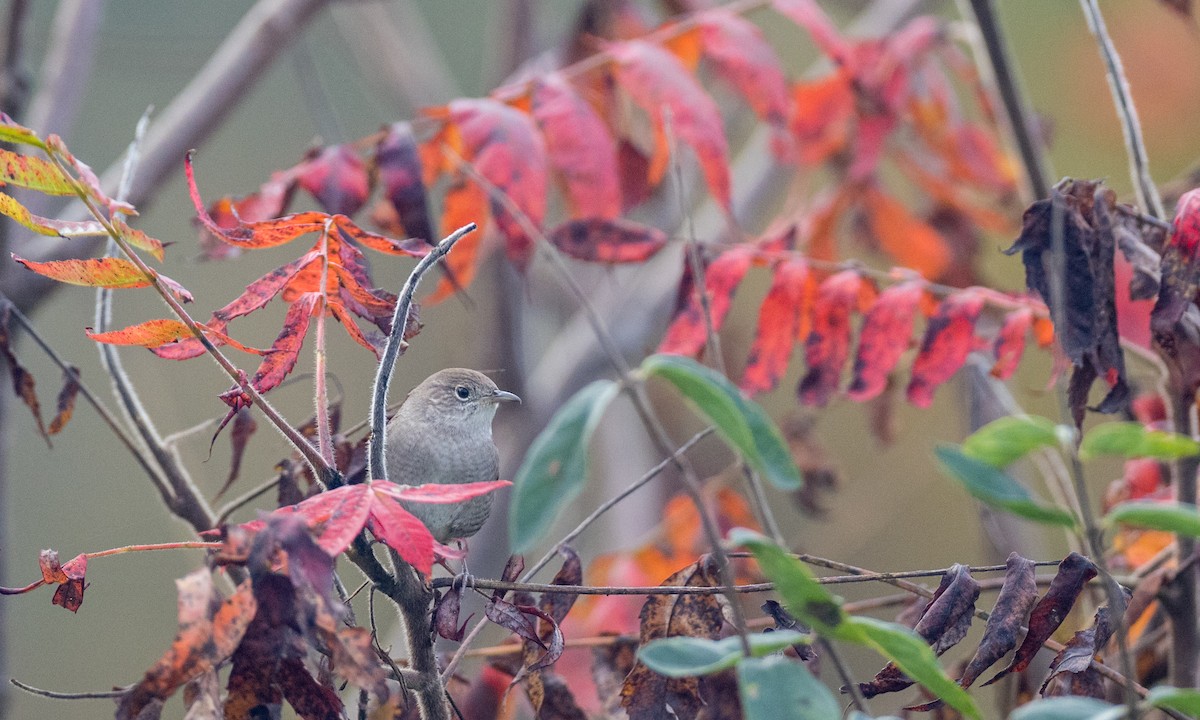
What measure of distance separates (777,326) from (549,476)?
4.31ft

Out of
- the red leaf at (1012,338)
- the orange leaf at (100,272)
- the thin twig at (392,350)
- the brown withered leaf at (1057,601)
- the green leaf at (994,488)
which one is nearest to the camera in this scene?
the green leaf at (994,488)

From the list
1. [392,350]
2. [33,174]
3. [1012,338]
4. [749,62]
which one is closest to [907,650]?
[392,350]

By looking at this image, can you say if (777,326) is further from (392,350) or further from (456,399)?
(392,350)

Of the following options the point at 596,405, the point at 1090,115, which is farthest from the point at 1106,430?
the point at 1090,115

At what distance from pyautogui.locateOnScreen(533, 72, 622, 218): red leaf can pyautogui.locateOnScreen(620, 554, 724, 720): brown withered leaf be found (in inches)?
42.4

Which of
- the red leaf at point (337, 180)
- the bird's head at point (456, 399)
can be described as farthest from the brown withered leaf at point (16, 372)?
the bird's head at point (456, 399)

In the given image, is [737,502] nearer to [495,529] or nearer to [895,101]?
[495,529]

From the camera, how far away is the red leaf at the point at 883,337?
205 cm

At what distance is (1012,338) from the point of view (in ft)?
6.53

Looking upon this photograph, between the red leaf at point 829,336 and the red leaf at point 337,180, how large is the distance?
37.4 inches

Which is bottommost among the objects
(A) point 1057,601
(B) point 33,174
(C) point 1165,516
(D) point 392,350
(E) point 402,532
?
(A) point 1057,601

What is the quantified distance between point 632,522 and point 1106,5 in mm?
4254

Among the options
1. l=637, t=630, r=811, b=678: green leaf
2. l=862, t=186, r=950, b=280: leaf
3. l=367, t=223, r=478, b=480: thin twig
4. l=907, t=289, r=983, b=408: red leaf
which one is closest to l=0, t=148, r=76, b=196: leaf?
l=367, t=223, r=478, b=480: thin twig

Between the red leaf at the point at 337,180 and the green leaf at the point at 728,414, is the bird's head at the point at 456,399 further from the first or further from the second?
the green leaf at the point at 728,414
